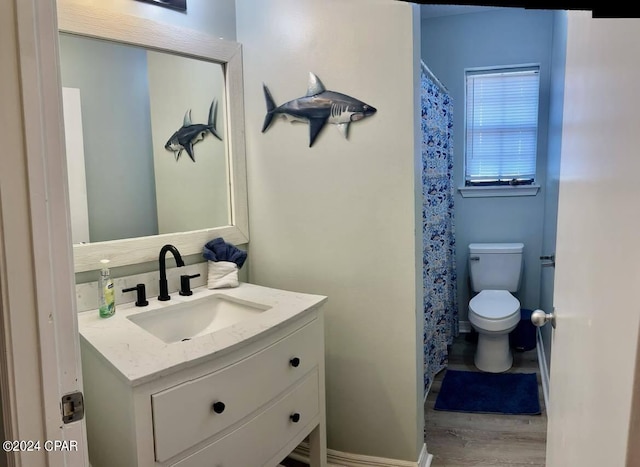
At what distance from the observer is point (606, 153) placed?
2.42 ft

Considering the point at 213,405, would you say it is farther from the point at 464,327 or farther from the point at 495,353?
the point at 464,327

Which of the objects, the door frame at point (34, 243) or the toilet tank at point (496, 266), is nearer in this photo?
the door frame at point (34, 243)

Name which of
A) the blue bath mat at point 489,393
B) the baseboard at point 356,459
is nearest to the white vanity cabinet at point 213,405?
the baseboard at point 356,459

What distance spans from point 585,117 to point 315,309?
1172mm

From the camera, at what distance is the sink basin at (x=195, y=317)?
1703mm

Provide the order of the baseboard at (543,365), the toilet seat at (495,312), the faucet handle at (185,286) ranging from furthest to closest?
the toilet seat at (495,312) → the baseboard at (543,365) → the faucet handle at (185,286)

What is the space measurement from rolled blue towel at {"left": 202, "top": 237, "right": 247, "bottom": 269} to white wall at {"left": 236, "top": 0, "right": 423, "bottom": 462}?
23 centimetres

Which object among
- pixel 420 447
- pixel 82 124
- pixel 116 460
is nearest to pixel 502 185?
pixel 420 447

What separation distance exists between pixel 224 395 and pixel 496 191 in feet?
9.81

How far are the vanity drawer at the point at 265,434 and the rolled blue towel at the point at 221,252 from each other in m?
0.62

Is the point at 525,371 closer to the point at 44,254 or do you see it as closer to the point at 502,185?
the point at 502,185

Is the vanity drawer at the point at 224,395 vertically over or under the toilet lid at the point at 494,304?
over

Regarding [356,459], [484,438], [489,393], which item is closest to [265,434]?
[356,459]

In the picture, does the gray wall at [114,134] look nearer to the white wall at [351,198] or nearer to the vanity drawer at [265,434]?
the white wall at [351,198]
